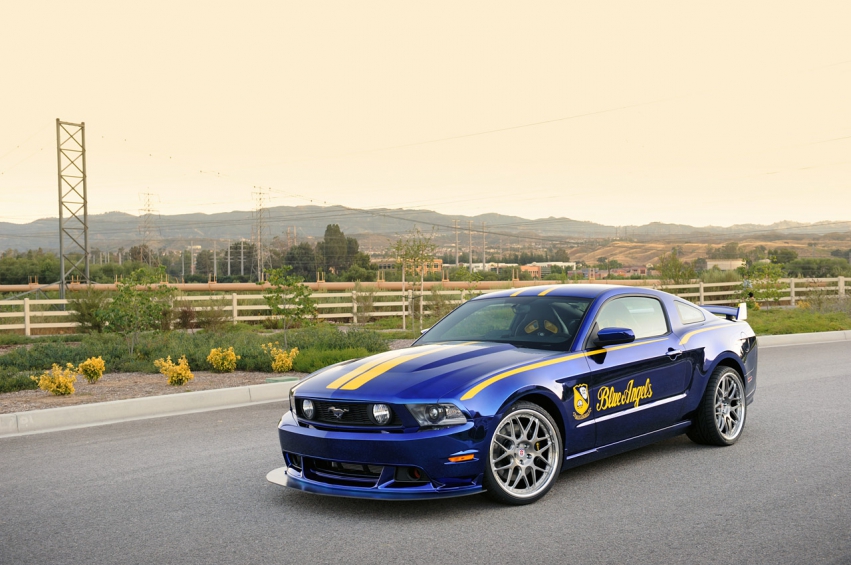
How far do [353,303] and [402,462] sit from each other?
24.6m

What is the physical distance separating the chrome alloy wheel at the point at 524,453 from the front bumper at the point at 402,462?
220 millimetres

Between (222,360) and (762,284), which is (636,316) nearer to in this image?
(222,360)

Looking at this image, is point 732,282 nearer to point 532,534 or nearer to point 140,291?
point 140,291

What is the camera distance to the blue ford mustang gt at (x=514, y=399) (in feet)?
17.6

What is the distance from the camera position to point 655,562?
4.47 metres

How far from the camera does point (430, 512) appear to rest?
5543 mm

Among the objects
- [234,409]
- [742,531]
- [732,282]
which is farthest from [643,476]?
[732,282]

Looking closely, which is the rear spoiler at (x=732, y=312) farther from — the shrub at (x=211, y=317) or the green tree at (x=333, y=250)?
the green tree at (x=333, y=250)

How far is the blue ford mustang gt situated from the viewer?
5.36m

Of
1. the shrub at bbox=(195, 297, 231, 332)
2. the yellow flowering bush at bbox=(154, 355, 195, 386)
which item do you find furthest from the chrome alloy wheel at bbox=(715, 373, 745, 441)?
the shrub at bbox=(195, 297, 231, 332)

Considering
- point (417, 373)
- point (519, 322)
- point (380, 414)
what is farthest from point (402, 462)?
point (519, 322)

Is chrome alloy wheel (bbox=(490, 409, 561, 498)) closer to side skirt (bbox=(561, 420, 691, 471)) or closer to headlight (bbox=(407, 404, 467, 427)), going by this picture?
side skirt (bbox=(561, 420, 691, 471))

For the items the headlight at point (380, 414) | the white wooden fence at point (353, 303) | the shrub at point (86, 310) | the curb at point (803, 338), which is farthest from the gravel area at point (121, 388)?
the shrub at point (86, 310)

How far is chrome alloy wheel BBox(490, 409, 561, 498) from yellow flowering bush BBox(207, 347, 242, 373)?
8.94m
